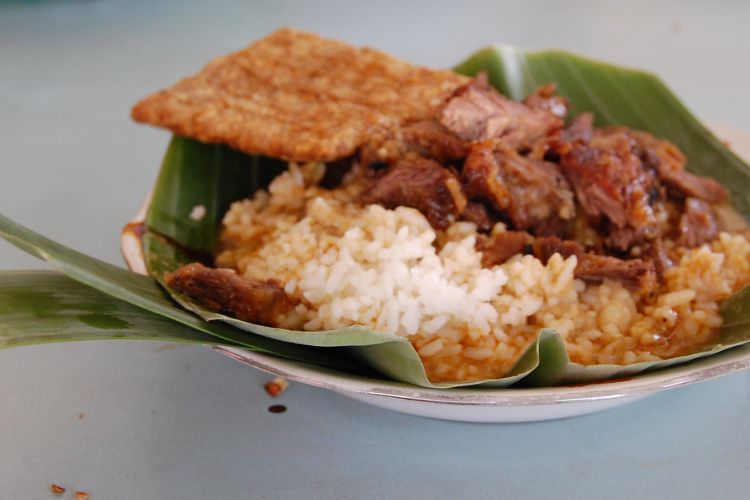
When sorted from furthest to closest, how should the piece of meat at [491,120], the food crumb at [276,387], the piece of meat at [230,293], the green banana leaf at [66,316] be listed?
Answer: the piece of meat at [491,120]
the food crumb at [276,387]
the piece of meat at [230,293]
the green banana leaf at [66,316]

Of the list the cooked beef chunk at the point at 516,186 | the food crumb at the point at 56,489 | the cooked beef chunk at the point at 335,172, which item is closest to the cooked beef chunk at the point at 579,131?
the cooked beef chunk at the point at 516,186

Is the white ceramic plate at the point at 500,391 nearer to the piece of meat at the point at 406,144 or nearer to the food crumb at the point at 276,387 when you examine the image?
the food crumb at the point at 276,387

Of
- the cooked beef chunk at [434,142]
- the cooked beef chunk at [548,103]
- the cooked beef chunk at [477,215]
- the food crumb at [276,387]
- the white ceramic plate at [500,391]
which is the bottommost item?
the food crumb at [276,387]

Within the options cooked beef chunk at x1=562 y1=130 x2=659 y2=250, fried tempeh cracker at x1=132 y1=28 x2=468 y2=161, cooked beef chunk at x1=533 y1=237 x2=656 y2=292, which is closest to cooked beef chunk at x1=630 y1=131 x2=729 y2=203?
cooked beef chunk at x1=562 y1=130 x2=659 y2=250

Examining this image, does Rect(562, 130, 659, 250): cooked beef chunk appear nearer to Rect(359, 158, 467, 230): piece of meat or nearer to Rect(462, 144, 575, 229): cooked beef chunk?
Rect(462, 144, 575, 229): cooked beef chunk

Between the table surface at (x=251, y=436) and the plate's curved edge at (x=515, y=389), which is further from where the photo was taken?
the table surface at (x=251, y=436)

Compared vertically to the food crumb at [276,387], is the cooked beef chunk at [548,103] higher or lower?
higher
